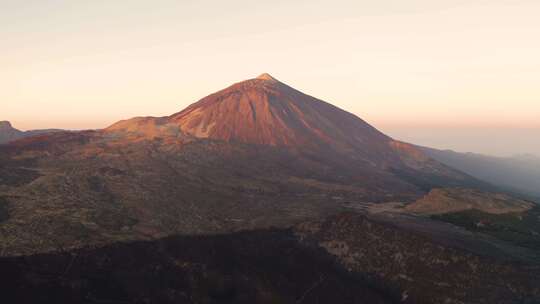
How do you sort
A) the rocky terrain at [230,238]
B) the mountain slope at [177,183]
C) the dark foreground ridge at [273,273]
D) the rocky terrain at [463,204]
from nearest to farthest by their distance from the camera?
the dark foreground ridge at [273,273] → the rocky terrain at [230,238] → the mountain slope at [177,183] → the rocky terrain at [463,204]

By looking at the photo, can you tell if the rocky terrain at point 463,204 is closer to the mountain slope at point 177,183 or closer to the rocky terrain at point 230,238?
the rocky terrain at point 230,238

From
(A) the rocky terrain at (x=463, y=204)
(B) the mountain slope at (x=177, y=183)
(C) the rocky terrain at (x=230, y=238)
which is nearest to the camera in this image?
(C) the rocky terrain at (x=230, y=238)

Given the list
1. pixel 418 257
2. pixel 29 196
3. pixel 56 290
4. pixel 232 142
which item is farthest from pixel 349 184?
pixel 56 290

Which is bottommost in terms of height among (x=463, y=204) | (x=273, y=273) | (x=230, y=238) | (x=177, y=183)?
(x=273, y=273)

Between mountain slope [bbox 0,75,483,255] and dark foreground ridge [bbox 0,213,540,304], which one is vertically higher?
mountain slope [bbox 0,75,483,255]

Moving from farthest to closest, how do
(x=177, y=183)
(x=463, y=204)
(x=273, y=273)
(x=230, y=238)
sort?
(x=177, y=183), (x=463, y=204), (x=230, y=238), (x=273, y=273)

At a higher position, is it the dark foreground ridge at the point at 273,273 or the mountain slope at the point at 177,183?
the mountain slope at the point at 177,183

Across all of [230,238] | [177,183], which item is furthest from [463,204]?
[177,183]

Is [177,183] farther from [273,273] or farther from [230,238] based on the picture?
[273,273]

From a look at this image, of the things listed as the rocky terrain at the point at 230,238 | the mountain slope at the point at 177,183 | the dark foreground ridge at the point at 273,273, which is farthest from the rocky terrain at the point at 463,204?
the dark foreground ridge at the point at 273,273

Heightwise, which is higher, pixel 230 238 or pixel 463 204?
pixel 463 204

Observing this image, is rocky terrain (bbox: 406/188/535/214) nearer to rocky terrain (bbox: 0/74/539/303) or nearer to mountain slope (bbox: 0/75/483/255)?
rocky terrain (bbox: 0/74/539/303)

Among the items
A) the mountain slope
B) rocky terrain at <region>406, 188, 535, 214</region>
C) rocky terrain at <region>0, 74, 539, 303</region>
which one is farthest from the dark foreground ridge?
rocky terrain at <region>406, 188, 535, 214</region>
